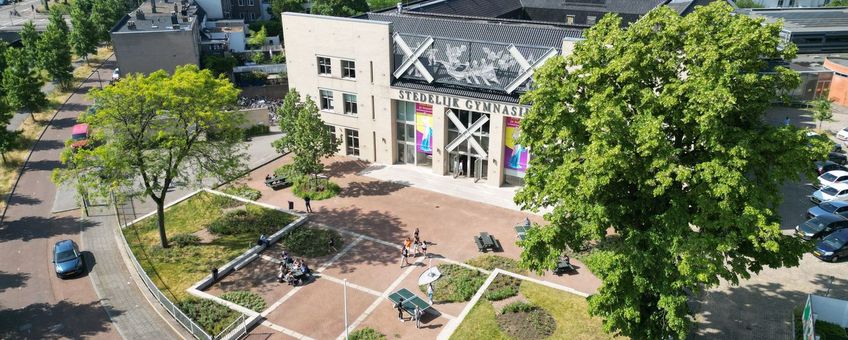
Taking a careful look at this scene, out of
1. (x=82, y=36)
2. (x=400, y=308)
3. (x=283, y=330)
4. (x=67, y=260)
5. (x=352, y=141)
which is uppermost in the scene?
(x=82, y=36)

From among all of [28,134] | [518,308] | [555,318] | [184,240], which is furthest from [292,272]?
[28,134]

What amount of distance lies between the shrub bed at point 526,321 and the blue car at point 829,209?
23.2m

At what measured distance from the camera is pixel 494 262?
35.5 m

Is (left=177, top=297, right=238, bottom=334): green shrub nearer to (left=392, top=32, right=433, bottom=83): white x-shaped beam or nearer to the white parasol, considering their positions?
the white parasol

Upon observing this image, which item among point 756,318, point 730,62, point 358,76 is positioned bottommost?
point 756,318

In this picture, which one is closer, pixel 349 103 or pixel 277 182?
pixel 277 182

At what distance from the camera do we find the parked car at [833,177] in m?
44.1

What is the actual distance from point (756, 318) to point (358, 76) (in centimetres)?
3344

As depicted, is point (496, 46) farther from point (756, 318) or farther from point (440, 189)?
point (756, 318)

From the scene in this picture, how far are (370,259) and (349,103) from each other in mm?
18611

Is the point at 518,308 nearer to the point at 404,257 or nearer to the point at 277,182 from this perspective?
the point at 404,257

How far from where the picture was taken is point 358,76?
159 feet

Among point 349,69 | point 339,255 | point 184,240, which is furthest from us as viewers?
point 349,69

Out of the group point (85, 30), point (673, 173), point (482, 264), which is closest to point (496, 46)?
point (482, 264)
